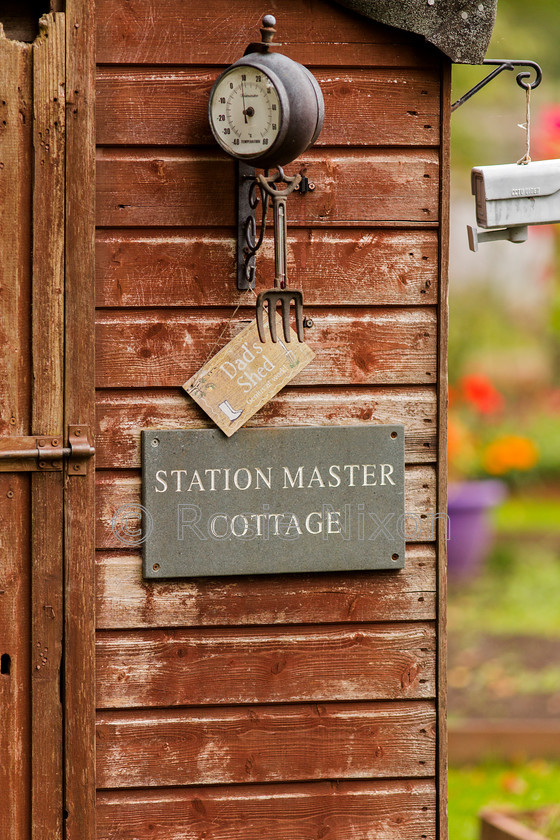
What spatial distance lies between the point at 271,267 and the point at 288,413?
42 centimetres

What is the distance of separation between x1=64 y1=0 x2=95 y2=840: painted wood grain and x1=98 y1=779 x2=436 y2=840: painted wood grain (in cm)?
12

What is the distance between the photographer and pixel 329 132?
263 centimetres

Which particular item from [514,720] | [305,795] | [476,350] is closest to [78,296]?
[305,795]

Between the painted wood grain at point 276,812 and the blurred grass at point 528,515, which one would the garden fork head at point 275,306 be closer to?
the painted wood grain at point 276,812

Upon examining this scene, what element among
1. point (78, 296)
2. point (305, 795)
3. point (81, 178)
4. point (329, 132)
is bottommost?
point (305, 795)

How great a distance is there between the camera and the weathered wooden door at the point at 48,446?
2486 millimetres

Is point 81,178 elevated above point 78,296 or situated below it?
above

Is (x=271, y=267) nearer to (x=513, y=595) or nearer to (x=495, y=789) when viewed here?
(x=495, y=789)

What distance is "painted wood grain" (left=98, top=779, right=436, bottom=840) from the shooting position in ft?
8.55

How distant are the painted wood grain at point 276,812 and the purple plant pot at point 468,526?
493 cm

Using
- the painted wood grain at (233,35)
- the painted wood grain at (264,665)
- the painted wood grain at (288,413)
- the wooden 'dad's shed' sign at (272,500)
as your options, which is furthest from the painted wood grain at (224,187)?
the painted wood grain at (264,665)

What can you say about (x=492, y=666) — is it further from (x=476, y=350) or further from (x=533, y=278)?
(x=533, y=278)

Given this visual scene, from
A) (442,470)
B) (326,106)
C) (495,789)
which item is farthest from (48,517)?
(495,789)

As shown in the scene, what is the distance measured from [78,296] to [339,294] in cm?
73
